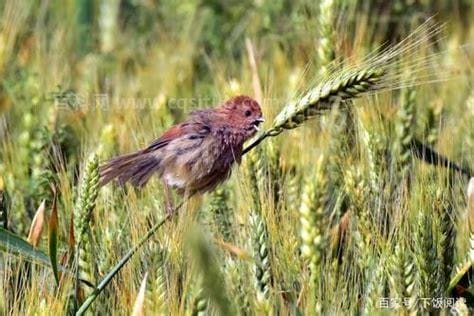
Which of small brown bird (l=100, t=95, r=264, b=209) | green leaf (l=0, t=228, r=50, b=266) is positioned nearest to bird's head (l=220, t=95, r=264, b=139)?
small brown bird (l=100, t=95, r=264, b=209)

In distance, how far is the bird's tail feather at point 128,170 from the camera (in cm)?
340

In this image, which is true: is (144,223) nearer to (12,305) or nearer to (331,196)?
(12,305)

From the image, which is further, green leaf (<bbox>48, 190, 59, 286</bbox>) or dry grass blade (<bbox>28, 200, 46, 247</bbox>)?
dry grass blade (<bbox>28, 200, 46, 247</bbox>)

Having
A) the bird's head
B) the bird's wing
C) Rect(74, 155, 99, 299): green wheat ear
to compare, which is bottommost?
Rect(74, 155, 99, 299): green wheat ear

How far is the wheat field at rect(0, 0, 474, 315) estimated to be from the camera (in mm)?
2842

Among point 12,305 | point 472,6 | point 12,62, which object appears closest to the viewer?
point 12,305

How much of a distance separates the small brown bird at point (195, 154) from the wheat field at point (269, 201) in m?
0.06

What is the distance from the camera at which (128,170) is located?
134 inches

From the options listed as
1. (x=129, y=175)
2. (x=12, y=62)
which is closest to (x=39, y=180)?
(x=129, y=175)

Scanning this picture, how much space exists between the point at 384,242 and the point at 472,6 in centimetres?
354

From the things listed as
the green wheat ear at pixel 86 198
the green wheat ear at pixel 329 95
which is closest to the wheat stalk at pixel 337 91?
the green wheat ear at pixel 329 95

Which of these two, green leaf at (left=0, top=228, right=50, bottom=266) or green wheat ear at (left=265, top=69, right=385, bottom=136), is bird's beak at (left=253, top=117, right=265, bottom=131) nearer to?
green wheat ear at (left=265, top=69, right=385, bottom=136)

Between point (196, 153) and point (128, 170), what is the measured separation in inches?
7.6

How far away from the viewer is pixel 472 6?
6312 millimetres
